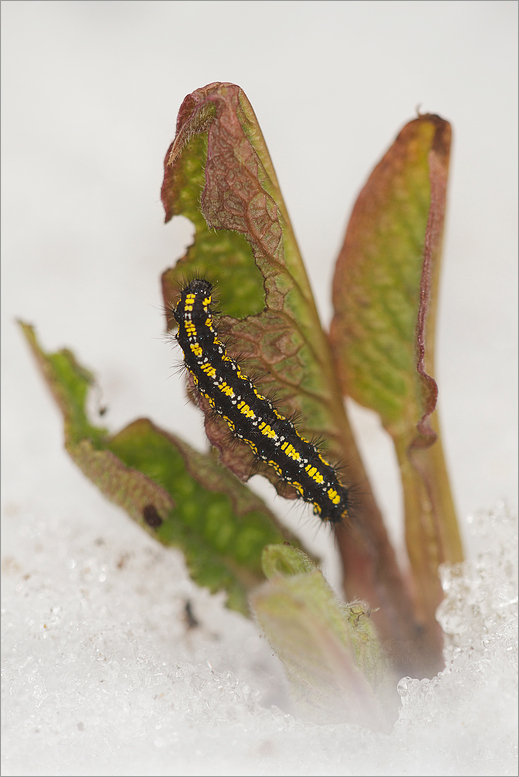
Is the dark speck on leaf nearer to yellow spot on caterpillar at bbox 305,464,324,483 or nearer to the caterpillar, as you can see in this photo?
the caterpillar

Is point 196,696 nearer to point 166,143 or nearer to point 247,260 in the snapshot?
point 247,260

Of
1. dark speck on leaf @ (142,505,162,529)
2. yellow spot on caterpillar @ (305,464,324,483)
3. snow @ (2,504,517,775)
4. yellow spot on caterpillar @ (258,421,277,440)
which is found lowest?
snow @ (2,504,517,775)

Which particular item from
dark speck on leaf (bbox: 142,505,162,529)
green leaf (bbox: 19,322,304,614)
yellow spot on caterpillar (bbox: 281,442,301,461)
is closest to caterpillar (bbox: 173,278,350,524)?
yellow spot on caterpillar (bbox: 281,442,301,461)

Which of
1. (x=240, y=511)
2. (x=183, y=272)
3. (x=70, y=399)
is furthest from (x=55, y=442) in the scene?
(x=183, y=272)

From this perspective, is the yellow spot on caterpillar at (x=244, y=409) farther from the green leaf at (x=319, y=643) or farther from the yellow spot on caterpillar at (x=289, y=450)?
the green leaf at (x=319, y=643)

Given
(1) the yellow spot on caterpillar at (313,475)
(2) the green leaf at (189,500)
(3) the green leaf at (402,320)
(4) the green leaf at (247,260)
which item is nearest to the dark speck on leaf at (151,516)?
(2) the green leaf at (189,500)

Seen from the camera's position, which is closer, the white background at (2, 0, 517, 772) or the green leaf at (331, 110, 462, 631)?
the green leaf at (331, 110, 462, 631)

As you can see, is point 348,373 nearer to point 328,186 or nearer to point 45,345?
point 328,186
